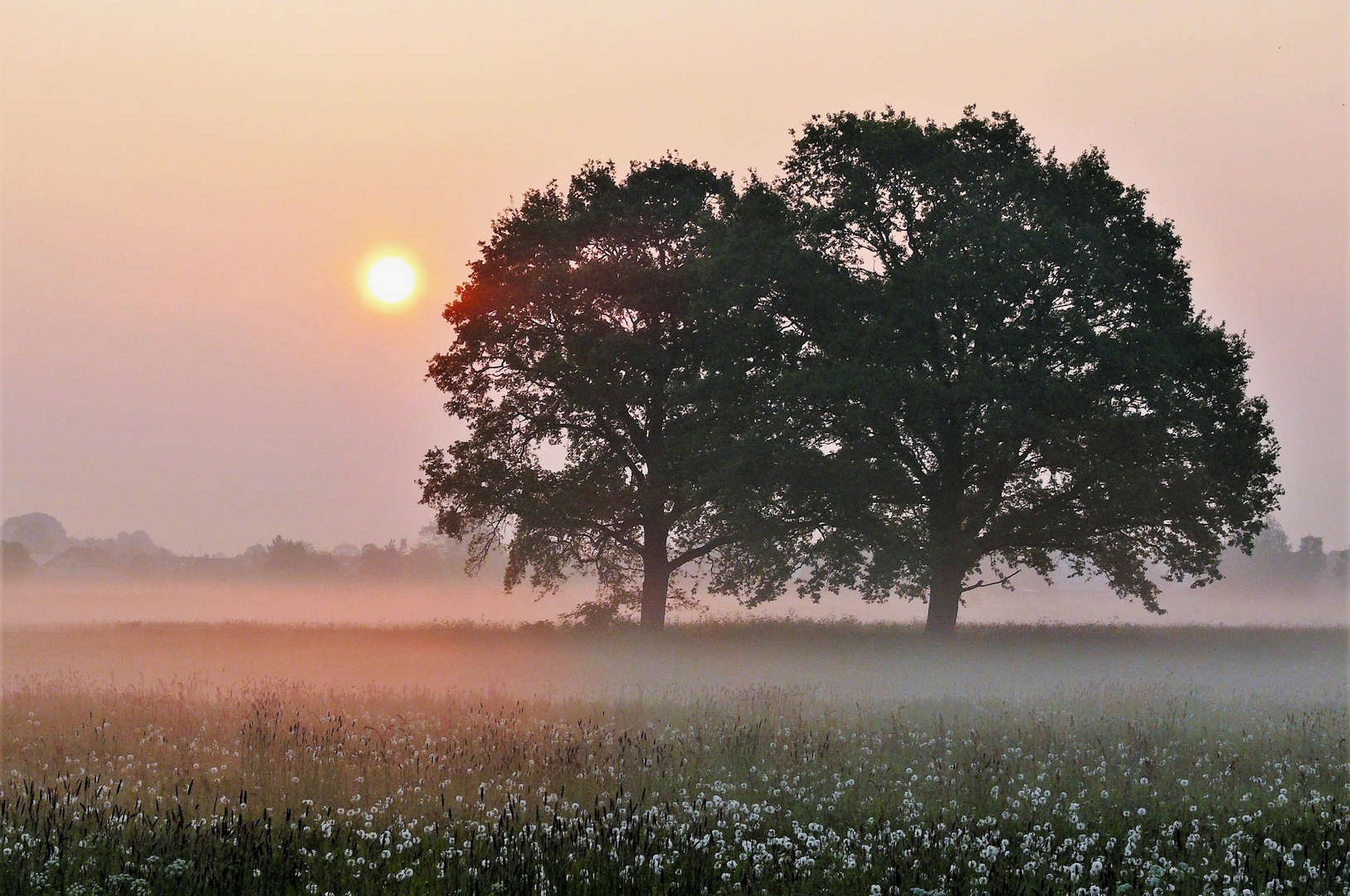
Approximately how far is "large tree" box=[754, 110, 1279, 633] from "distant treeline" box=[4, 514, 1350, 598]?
3067 inches

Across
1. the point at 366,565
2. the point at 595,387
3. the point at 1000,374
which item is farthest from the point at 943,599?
the point at 366,565

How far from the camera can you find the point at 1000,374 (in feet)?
96.9

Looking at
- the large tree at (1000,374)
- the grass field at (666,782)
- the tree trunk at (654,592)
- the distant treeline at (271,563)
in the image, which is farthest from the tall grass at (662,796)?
the distant treeline at (271,563)

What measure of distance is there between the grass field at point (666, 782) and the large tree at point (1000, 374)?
697 centimetres

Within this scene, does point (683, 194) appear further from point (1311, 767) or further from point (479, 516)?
point (1311, 767)

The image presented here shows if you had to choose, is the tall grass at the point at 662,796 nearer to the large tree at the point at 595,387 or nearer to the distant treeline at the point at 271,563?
the large tree at the point at 595,387

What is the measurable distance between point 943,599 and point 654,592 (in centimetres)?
920

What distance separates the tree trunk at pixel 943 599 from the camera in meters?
33.5

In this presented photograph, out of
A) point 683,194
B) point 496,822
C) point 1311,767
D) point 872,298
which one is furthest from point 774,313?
Answer: point 496,822

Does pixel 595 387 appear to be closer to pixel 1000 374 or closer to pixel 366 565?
pixel 1000 374

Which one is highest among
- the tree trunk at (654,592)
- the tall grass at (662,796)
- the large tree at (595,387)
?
the large tree at (595,387)

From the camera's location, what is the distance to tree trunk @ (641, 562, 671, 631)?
35.7 m

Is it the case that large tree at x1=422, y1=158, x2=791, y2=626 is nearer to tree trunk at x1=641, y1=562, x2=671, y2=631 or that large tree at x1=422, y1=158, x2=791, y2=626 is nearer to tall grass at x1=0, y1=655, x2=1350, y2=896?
tree trunk at x1=641, y1=562, x2=671, y2=631

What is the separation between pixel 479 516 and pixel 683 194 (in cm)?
1210
